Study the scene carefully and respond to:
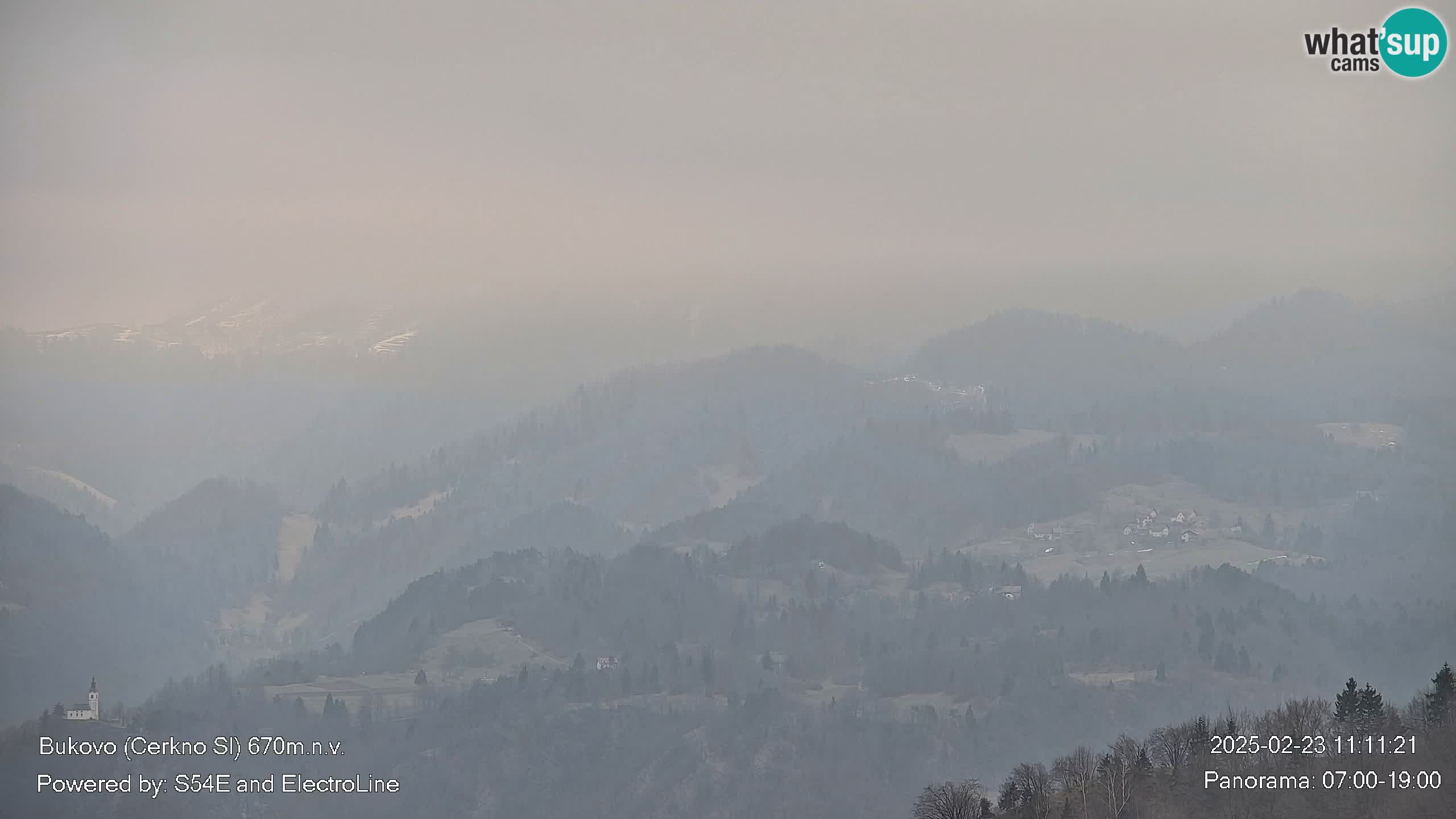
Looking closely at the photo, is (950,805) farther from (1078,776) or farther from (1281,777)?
(1281,777)

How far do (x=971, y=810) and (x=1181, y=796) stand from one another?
14.0m

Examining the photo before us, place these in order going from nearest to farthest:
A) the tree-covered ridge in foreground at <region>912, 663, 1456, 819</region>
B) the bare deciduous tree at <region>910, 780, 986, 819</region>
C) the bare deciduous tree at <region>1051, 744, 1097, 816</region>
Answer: the tree-covered ridge in foreground at <region>912, 663, 1456, 819</region> < the bare deciduous tree at <region>910, 780, 986, 819</region> < the bare deciduous tree at <region>1051, 744, 1097, 816</region>

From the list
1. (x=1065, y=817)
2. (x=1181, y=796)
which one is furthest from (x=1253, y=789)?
(x=1065, y=817)

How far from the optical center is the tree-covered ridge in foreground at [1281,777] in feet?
446

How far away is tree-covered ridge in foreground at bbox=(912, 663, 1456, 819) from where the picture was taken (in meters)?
136

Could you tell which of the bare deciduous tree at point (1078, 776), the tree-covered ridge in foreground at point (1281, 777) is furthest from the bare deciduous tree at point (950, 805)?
the bare deciduous tree at point (1078, 776)

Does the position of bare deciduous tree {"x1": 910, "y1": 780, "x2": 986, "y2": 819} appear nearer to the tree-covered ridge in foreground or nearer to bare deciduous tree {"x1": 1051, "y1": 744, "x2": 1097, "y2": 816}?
the tree-covered ridge in foreground

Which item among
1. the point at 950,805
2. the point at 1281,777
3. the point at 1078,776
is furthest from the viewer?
the point at 1078,776

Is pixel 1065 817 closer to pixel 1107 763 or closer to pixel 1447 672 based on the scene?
pixel 1107 763

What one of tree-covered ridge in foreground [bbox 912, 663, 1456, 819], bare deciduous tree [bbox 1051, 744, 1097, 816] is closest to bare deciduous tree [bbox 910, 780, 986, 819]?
tree-covered ridge in foreground [bbox 912, 663, 1456, 819]

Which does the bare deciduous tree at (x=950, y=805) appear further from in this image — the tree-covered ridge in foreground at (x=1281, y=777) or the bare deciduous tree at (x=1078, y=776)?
the bare deciduous tree at (x=1078, y=776)

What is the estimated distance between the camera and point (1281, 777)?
461 ft

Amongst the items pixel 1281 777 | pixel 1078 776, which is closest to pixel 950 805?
pixel 1078 776

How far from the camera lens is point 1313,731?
14975 centimetres
